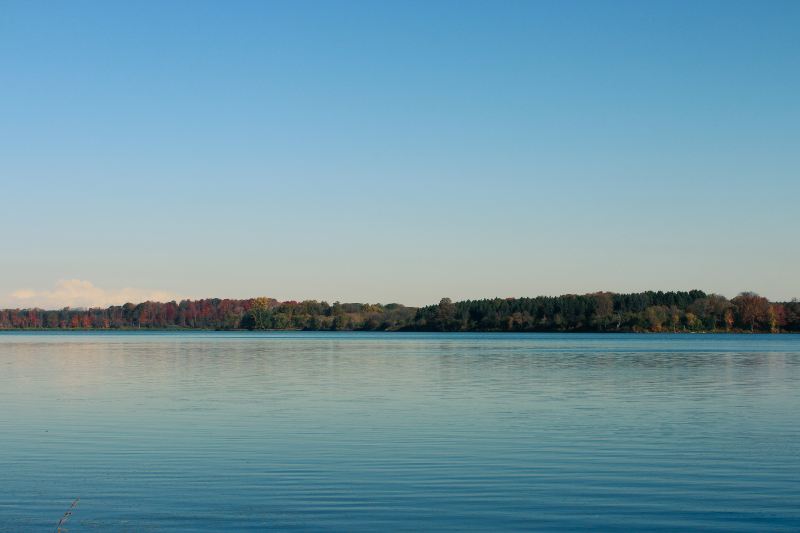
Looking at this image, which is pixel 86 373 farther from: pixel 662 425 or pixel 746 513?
pixel 746 513

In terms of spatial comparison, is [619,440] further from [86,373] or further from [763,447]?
[86,373]

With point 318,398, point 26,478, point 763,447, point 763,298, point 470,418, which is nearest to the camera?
point 26,478

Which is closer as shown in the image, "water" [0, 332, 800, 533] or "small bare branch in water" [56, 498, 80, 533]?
"small bare branch in water" [56, 498, 80, 533]

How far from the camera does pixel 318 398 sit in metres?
34.5

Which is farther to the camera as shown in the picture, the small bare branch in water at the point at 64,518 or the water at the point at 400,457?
the water at the point at 400,457

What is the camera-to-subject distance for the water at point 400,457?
47.3 feet

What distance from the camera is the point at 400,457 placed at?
2006 cm

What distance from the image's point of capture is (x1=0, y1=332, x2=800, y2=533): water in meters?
14.4

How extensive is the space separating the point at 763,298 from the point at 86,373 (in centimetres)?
17584

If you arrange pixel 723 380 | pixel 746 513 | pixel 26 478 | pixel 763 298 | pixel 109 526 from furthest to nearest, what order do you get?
pixel 763 298 < pixel 723 380 < pixel 26 478 < pixel 746 513 < pixel 109 526

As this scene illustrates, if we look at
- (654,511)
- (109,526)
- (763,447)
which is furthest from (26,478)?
(763,447)

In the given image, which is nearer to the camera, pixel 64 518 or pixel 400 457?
pixel 64 518

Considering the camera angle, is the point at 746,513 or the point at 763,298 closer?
the point at 746,513

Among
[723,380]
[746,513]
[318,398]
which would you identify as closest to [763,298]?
[723,380]
